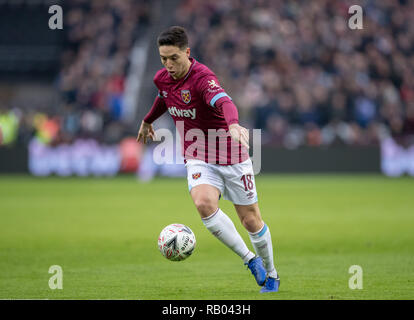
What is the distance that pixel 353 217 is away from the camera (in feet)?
44.5

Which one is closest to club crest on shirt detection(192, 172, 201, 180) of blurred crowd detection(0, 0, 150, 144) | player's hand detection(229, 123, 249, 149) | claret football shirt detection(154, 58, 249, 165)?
claret football shirt detection(154, 58, 249, 165)

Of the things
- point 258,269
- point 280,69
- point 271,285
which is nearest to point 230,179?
point 258,269

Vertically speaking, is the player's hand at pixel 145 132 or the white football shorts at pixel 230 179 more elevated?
the player's hand at pixel 145 132

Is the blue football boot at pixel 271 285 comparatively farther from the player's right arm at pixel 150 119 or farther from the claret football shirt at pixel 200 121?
the player's right arm at pixel 150 119

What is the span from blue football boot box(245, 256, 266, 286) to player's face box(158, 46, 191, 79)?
6.12 ft

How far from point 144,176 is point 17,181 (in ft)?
12.2

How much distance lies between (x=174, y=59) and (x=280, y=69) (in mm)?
18338

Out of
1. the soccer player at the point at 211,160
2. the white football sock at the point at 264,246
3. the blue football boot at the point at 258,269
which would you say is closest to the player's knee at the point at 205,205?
the soccer player at the point at 211,160

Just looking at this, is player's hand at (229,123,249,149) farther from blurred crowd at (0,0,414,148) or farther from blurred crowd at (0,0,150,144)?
blurred crowd at (0,0,150,144)

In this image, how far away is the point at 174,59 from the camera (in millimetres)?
6828

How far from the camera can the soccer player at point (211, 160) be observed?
682 centimetres

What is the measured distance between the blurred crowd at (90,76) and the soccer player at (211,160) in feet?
52.5
